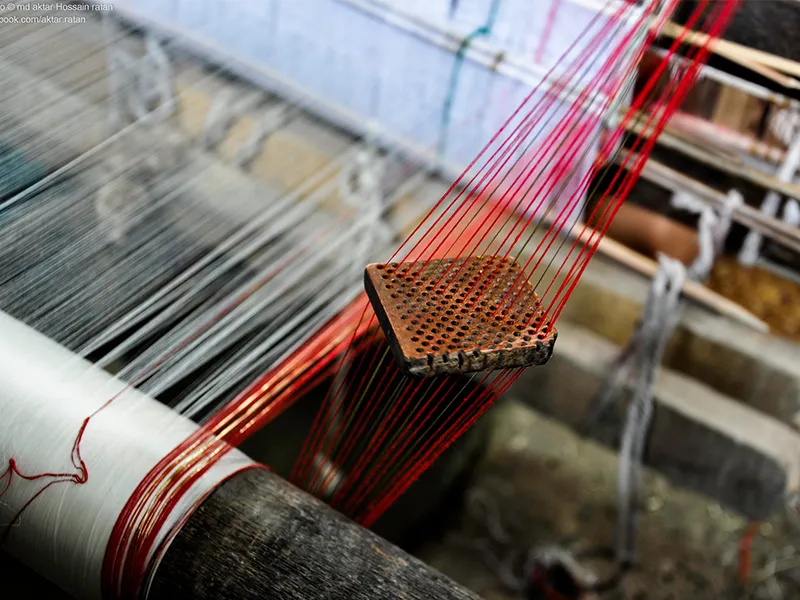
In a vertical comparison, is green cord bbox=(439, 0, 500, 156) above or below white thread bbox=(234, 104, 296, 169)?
above

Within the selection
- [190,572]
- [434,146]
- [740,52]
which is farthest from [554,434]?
[190,572]

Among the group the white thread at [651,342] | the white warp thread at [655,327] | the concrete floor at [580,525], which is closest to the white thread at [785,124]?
the white warp thread at [655,327]

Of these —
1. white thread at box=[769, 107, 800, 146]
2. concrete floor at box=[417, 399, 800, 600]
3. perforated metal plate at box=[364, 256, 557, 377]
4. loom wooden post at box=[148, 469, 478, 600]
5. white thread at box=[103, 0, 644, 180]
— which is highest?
perforated metal plate at box=[364, 256, 557, 377]

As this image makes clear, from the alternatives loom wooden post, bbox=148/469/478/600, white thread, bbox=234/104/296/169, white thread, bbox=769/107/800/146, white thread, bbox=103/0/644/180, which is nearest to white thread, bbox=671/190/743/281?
white thread, bbox=769/107/800/146

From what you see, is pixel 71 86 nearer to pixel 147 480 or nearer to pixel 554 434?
pixel 147 480

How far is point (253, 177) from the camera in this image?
234cm

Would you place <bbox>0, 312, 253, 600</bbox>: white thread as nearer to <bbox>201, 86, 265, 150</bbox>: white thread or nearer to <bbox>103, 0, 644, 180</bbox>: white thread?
<bbox>201, 86, 265, 150</bbox>: white thread

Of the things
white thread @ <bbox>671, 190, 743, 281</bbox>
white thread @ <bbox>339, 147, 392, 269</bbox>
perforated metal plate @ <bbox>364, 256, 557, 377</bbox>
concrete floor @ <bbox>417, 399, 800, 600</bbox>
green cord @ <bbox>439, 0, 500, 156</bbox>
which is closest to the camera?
perforated metal plate @ <bbox>364, 256, 557, 377</bbox>

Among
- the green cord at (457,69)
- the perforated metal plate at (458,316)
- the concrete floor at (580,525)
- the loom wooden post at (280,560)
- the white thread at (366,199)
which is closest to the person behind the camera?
the perforated metal plate at (458,316)

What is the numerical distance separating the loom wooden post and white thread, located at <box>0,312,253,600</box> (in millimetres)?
50

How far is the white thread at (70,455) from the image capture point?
4.04 feet

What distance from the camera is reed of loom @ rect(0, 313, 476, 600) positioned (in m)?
1.17

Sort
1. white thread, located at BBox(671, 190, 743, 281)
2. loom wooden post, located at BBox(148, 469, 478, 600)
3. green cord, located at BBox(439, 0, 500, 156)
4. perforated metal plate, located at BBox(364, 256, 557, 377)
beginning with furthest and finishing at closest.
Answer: white thread, located at BBox(671, 190, 743, 281), green cord, located at BBox(439, 0, 500, 156), loom wooden post, located at BBox(148, 469, 478, 600), perforated metal plate, located at BBox(364, 256, 557, 377)

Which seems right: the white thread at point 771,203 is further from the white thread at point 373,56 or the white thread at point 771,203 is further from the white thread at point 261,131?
the white thread at point 261,131
